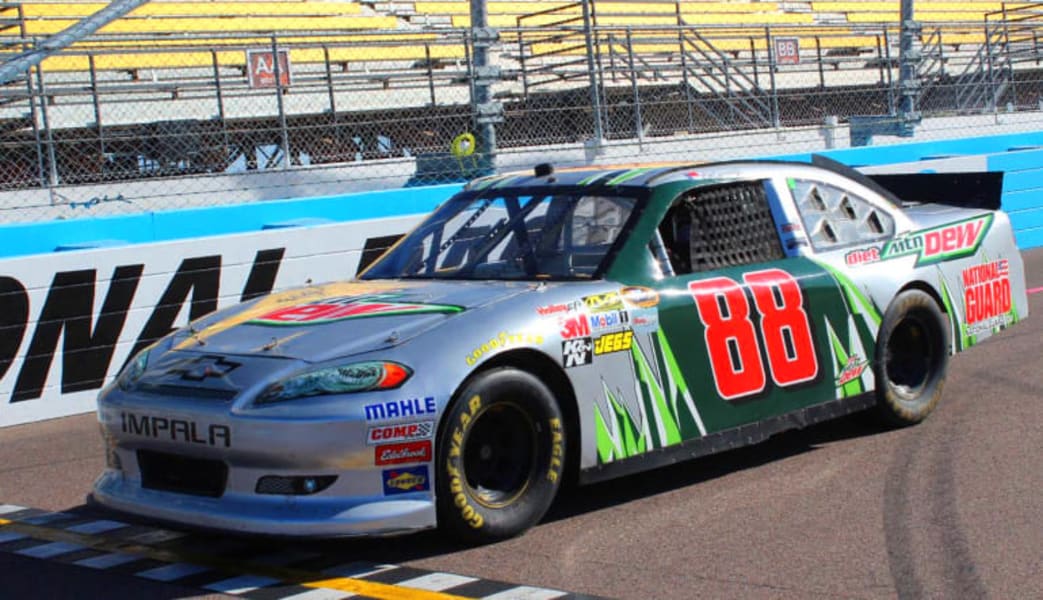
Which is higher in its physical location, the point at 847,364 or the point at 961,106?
the point at 961,106

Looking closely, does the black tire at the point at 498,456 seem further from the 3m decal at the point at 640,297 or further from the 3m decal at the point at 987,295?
the 3m decal at the point at 987,295

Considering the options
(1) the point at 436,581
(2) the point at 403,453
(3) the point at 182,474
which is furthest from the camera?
(3) the point at 182,474

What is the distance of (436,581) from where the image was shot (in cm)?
444

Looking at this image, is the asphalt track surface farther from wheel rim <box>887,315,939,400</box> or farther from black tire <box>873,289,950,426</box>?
wheel rim <box>887,315,939,400</box>

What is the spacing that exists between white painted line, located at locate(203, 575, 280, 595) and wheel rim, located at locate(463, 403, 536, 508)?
2.68 feet

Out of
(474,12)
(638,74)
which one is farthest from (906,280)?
(638,74)

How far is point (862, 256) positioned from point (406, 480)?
115 inches

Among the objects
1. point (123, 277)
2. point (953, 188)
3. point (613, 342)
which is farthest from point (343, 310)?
point (953, 188)

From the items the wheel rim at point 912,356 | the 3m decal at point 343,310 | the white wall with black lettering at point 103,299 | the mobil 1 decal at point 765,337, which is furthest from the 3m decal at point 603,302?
the white wall with black lettering at point 103,299

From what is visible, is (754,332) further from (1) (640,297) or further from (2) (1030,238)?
(2) (1030,238)

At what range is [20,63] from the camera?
1057 centimetres

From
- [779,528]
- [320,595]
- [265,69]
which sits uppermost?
[265,69]

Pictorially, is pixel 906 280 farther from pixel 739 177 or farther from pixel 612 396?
pixel 612 396

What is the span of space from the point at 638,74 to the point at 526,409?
41.1 ft
